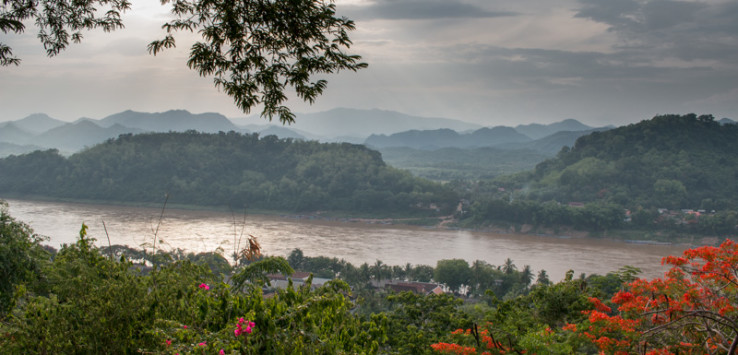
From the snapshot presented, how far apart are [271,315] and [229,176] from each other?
32.8 m

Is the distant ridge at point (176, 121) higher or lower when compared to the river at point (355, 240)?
higher

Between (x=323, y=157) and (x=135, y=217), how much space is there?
14.6m

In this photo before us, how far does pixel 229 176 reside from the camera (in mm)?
33625

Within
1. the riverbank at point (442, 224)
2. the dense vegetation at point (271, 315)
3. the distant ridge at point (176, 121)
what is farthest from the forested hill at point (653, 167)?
the distant ridge at point (176, 121)

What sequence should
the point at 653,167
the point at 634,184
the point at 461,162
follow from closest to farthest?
1. the point at 634,184
2. the point at 653,167
3. the point at 461,162

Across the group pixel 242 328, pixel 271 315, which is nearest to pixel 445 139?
pixel 271 315

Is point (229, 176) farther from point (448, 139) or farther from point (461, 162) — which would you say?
point (448, 139)

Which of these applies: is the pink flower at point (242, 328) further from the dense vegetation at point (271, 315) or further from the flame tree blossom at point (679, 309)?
the flame tree blossom at point (679, 309)

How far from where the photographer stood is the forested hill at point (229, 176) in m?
28.8

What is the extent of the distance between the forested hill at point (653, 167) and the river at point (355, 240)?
9.00 m

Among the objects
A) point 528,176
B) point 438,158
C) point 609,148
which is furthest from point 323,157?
point 438,158

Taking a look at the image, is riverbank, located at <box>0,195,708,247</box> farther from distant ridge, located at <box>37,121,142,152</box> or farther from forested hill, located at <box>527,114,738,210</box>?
distant ridge, located at <box>37,121,142,152</box>

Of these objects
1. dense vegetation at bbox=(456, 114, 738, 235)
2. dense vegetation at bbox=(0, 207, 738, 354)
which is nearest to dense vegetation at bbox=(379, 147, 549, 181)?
dense vegetation at bbox=(456, 114, 738, 235)

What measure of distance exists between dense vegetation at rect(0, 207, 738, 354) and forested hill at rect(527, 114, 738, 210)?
88.0 feet
